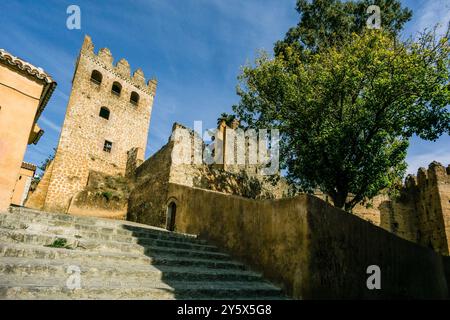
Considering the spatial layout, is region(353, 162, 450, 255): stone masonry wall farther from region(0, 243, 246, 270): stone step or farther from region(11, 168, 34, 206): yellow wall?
region(11, 168, 34, 206): yellow wall

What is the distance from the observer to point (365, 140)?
9617 mm

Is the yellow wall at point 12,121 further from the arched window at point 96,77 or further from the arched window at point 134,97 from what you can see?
the arched window at point 134,97

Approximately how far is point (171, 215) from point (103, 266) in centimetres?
659

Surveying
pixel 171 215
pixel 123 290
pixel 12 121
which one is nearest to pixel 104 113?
pixel 171 215

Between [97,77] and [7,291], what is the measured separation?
2003 centimetres

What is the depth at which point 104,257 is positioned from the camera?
4.12m

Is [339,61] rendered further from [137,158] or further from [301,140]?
[137,158]

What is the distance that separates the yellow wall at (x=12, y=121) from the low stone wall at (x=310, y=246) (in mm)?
4860

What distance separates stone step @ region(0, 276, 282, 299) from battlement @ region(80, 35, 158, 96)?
2002 cm

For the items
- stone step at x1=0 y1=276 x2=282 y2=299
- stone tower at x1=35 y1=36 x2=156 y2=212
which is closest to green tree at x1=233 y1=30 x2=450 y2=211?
stone step at x1=0 y1=276 x2=282 y2=299

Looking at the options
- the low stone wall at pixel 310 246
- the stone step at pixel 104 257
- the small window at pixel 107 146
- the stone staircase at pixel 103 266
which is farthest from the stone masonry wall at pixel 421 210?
the small window at pixel 107 146

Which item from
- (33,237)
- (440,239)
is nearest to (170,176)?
(33,237)

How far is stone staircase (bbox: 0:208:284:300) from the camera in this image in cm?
298

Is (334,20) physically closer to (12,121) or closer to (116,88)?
(12,121)
